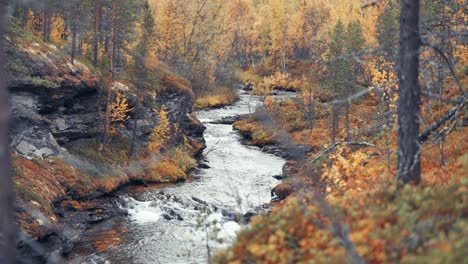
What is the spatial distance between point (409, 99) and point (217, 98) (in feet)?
180

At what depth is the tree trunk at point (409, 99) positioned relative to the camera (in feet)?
27.8

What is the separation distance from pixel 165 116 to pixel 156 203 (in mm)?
11348

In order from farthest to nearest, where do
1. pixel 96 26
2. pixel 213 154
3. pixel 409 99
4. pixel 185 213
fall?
pixel 213 154, pixel 96 26, pixel 185 213, pixel 409 99

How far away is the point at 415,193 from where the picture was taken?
736cm

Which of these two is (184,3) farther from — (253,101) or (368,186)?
(368,186)

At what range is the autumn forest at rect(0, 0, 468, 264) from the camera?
7.18 m

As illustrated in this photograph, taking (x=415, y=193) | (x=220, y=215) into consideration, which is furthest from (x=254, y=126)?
(x=415, y=193)

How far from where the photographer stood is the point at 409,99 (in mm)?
8555

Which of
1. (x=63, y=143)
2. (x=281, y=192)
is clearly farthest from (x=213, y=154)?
(x=63, y=143)

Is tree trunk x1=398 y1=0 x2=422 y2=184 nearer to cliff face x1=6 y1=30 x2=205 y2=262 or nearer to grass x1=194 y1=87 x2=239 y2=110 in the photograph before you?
cliff face x1=6 y1=30 x2=205 y2=262

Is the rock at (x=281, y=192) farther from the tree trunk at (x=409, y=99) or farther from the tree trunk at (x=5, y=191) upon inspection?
the tree trunk at (x=5, y=191)

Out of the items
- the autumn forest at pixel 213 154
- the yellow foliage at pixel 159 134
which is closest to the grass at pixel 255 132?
the autumn forest at pixel 213 154

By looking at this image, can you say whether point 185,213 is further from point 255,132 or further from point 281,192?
point 255,132

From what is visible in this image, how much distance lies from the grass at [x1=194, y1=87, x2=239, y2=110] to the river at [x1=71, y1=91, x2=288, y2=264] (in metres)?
21.5
